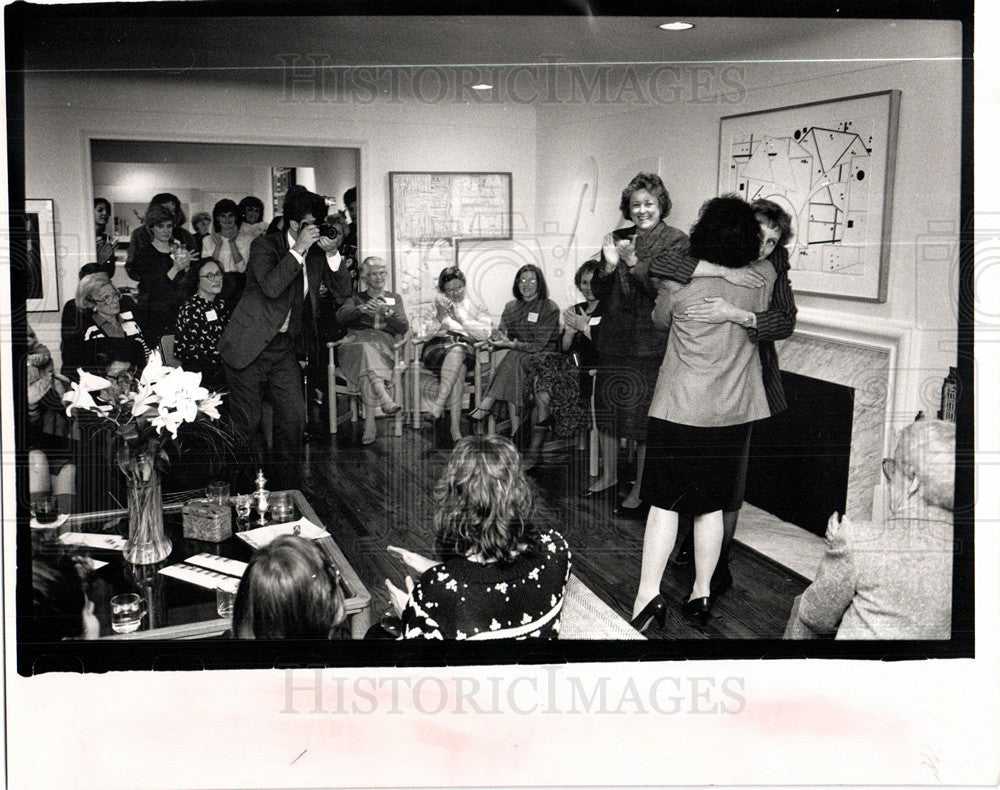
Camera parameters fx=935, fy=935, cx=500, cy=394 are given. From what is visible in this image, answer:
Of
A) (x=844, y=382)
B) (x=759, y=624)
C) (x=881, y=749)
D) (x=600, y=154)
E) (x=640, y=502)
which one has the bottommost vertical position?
(x=881, y=749)

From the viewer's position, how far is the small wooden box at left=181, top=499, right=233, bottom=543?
233 centimetres

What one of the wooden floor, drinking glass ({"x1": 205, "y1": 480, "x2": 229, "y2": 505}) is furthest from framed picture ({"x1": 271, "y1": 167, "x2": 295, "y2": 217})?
drinking glass ({"x1": 205, "y1": 480, "x2": 229, "y2": 505})

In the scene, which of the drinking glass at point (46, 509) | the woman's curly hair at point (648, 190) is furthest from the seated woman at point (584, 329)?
the drinking glass at point (46, 509)

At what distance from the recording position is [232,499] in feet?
7.95

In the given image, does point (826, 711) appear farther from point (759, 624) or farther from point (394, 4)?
point (394, 4)

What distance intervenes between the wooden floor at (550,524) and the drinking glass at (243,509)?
147 millimetres

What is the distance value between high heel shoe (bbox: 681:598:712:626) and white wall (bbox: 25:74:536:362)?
1.11 meters

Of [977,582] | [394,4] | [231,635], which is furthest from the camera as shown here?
[977,582]

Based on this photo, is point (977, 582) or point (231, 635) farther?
point (977, 582)

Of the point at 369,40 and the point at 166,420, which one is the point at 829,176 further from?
the point at 166,420

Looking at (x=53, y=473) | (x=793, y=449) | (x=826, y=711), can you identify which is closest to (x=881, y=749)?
(x=826, y=711)

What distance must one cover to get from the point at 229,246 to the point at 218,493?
627mm

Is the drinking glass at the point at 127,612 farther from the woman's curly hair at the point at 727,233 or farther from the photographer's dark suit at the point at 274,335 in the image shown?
the woman's curly hair at the point at 727,233

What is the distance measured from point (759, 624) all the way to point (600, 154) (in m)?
1.30
